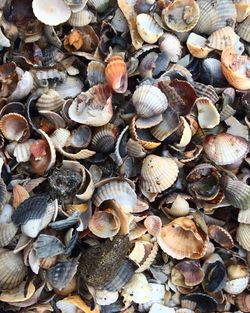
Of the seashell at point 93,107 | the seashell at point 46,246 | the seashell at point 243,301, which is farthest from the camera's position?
the seashell at point 243,301

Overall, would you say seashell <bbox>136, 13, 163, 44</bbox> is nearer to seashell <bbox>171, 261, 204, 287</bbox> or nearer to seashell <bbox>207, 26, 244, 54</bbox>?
seashell <bbox>207, 26, 244, 54</bbox>

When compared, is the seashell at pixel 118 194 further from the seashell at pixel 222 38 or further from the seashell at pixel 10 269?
the seashell at pixel 222 38

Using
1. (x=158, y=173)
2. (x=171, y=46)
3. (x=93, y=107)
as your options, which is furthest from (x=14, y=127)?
(x=171, y=46)

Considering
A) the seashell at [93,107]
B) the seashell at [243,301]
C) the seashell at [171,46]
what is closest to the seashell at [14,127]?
the seashell at [93,107]

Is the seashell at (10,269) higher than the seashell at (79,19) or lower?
lower

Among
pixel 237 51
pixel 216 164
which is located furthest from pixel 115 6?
pixel 216 164

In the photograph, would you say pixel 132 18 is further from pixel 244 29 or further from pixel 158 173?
pixel 158 173
